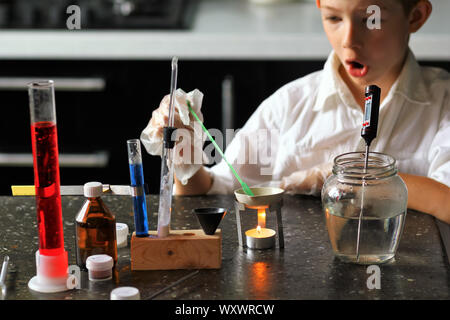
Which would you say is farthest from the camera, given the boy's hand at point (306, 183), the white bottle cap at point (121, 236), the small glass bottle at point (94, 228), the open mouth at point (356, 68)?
the open mouth at point (356, 68)

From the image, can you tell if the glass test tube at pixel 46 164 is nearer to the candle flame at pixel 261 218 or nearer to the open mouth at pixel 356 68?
the candle flame at pixel 261 218

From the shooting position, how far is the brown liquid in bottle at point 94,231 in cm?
101

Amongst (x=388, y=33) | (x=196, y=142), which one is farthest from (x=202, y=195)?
(x=388, y=33)

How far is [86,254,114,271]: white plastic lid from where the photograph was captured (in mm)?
977

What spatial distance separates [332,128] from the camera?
1656 millimetres

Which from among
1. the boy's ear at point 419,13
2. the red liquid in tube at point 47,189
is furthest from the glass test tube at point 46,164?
the boy's ear at point 419,13

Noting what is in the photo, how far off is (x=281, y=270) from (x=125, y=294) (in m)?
0.24

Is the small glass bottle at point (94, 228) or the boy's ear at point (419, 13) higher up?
the boy's ear at point (419, 13)

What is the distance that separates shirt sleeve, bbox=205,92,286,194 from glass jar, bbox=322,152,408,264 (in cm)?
62

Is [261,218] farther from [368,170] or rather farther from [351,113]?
[351,113]

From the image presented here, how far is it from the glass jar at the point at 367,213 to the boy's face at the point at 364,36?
0.48 m
